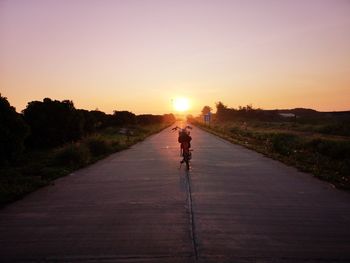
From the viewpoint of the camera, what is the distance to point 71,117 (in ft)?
111

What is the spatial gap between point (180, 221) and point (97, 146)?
60.2ft

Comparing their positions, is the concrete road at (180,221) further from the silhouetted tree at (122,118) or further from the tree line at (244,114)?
the tree line at (244,114)

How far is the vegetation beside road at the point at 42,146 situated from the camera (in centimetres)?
1423

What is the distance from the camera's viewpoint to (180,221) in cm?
804

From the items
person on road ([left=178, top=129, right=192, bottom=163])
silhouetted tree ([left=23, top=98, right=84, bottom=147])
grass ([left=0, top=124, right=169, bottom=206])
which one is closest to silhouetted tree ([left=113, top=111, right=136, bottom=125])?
silhouetted tree ([left=23, top=98, right=84, bottom=147])

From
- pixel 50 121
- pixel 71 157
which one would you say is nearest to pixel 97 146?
pixel 71 157

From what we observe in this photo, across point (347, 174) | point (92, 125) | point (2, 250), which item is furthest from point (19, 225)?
point (92, 125)

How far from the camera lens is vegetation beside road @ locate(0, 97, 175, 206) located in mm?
14229

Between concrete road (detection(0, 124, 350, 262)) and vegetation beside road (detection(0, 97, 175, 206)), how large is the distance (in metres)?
1.34

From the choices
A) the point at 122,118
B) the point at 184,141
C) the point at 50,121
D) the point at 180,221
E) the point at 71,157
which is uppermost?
the point at 122,118

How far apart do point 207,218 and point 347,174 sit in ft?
30.4

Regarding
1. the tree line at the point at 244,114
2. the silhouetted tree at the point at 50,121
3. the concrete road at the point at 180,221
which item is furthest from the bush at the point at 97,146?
the tree line at the point at 244,114

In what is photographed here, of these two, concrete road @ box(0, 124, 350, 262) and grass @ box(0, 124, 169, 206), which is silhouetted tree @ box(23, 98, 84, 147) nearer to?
grass @ box(0, 124, 169, 206)

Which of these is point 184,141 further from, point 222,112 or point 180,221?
point 222,112
